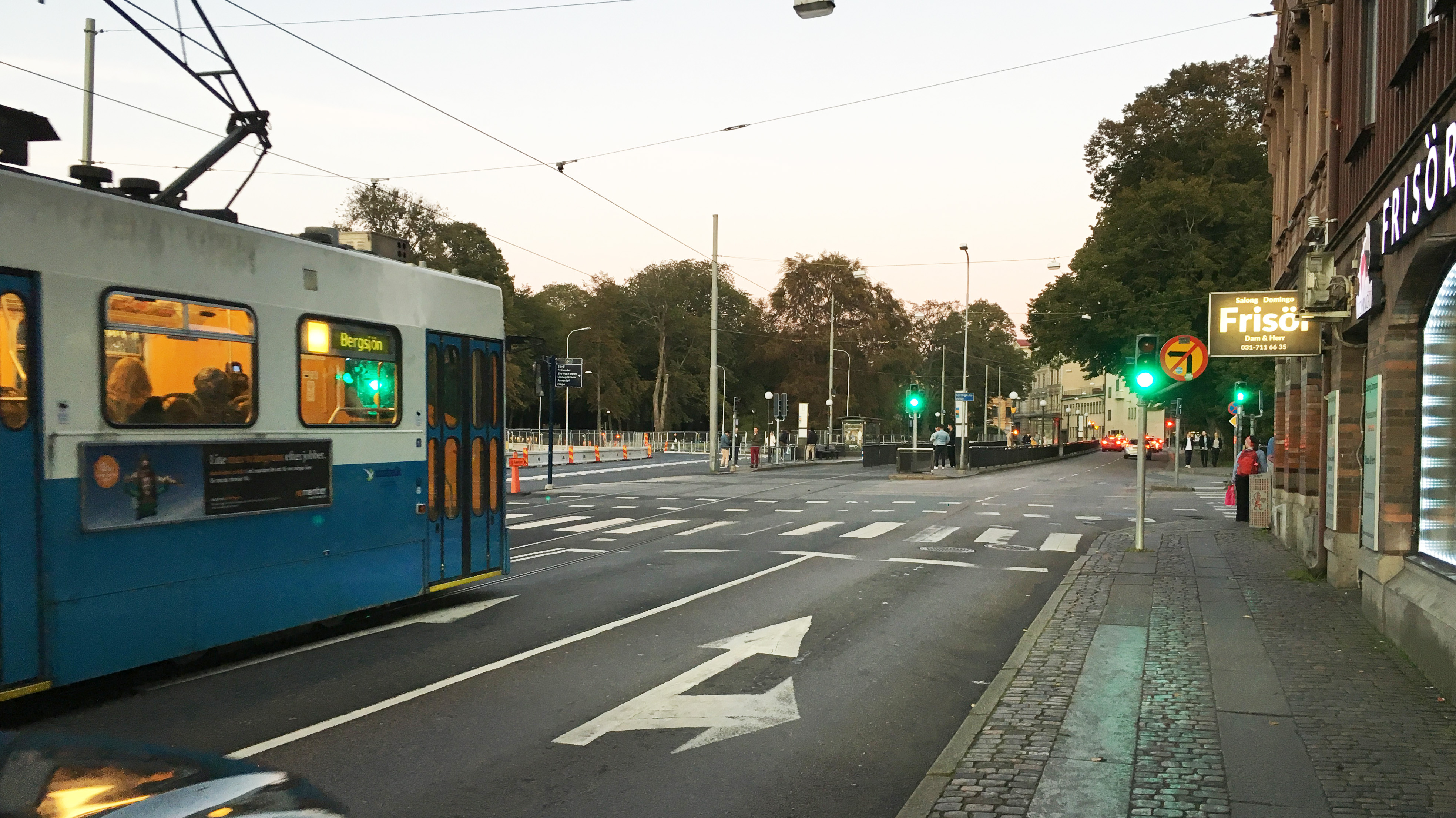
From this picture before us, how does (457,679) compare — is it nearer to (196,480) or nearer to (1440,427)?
(196,480)

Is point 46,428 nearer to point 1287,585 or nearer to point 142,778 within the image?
point 142,778

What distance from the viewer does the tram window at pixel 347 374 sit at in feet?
28.8

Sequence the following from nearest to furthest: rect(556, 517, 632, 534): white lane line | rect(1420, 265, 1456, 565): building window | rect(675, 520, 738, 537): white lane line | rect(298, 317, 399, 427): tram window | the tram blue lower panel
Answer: the tram blue lower panel < rect(298, 317, 399, 427): tram window < rect(1420, 265, 1456, 565): building window < rect(675, 520, 738, 537): white lane line < rect(556, 517, 632, 534): white lane line

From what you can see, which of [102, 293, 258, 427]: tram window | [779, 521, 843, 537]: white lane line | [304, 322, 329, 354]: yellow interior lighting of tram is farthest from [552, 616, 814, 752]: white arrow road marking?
[779, 521, 843, 537]: white lane line

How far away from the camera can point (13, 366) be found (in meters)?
6.42

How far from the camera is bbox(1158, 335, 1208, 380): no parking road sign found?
50.3 feet

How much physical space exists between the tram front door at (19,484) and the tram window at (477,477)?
186 inches

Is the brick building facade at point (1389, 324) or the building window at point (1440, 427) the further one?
the building window at point (1440, 427)

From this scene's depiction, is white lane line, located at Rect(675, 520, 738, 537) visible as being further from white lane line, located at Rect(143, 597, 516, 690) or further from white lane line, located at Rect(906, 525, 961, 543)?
white lane line, located at Rect(143, 597, 516, 690)

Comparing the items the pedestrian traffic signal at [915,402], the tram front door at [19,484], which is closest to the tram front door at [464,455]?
the tram front door at [19,484]

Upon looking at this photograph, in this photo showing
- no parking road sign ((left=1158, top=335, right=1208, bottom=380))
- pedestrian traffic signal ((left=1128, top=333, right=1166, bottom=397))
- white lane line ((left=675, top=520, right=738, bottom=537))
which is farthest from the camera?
white lane line ((left=675, top=520, right=738, bottom=537))

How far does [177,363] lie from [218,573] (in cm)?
150

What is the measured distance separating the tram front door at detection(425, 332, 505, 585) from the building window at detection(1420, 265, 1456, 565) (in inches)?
331

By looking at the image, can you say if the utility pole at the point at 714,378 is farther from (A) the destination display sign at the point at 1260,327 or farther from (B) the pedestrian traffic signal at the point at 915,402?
(A) the destination display sign at the point at 1260,327
